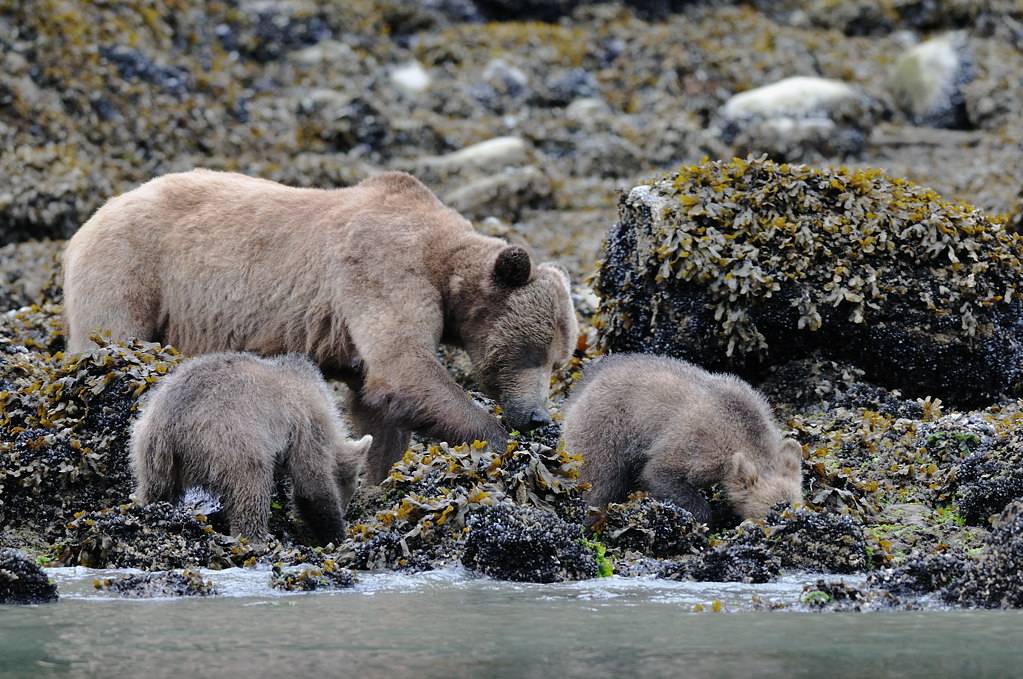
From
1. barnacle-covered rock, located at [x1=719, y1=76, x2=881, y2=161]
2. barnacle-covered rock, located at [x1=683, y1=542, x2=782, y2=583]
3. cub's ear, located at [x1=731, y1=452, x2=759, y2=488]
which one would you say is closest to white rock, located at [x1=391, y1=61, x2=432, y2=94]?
barnacle-covered rock, located at [x1=719, y1=76, x2=881, y2=161]

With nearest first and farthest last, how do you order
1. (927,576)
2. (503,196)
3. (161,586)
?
1. (927,576)
2. (161,586)
3. (503,196)

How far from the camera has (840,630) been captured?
5.59 metres

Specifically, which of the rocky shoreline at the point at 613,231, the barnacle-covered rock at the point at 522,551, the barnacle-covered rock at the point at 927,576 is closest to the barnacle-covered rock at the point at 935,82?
the rocky shoreline at the point at 613,231

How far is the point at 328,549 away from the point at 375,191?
3122mm

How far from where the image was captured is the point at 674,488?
26.3 ft

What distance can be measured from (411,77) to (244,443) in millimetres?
13577

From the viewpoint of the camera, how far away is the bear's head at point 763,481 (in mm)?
7816

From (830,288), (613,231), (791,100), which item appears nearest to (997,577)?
(830,288)

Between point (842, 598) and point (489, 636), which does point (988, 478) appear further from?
point (489, 636)

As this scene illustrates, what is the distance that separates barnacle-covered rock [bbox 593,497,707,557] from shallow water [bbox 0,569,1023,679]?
833mm

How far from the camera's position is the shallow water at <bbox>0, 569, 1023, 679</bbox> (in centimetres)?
491

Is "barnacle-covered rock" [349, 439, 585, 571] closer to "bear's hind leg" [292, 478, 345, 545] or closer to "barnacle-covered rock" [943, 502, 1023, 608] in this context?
"bear's hind leg" [292, 478, 345, 545]

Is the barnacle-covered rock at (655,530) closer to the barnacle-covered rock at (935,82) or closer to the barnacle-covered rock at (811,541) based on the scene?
the barnacle-covered rock at (811,541)

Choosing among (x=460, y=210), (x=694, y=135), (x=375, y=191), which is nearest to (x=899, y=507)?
(x=375, y=191)
